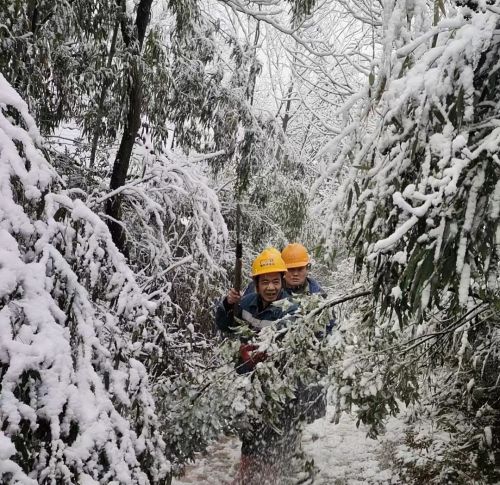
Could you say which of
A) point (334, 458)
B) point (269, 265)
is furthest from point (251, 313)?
point (334, 458)

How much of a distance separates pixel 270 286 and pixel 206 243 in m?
1.27

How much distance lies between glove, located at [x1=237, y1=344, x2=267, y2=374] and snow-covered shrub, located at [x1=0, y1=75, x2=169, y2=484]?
1.74 metres

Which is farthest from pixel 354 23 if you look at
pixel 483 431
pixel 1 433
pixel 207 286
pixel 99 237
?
pixel 1 433

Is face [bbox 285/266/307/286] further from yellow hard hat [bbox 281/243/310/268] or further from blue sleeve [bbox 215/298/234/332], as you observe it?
blue sleeve [bbox 215/298/234/332]

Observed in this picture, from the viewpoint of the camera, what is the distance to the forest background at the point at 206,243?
5.35 feet

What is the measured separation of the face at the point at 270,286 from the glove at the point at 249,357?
0.61 metres

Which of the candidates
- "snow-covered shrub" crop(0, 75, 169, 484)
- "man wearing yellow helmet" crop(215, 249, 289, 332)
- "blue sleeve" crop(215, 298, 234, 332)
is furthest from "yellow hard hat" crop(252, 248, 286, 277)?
"snow-covered shrub" crop(0, 75, 169, 484)

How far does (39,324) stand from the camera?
1.55 m

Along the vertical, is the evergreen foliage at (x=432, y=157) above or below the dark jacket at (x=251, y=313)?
above

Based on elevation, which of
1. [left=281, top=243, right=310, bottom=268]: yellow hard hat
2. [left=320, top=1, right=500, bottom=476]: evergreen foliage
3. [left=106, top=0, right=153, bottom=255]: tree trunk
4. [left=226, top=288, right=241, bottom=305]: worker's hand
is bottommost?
[left=226, top=288, right=241, bottom=305]: worker's hand

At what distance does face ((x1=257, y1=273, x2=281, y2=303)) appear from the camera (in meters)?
4.66

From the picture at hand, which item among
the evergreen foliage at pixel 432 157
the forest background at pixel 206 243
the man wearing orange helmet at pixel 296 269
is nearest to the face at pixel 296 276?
the man wearing orange helmet at pixel 296 269

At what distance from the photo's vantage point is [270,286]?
465 centimetres

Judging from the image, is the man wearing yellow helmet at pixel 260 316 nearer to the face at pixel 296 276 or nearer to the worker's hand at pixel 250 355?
the worker's hand at pixel 250 355
